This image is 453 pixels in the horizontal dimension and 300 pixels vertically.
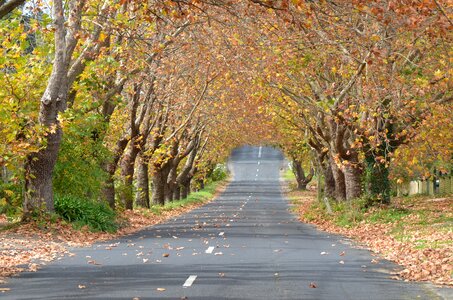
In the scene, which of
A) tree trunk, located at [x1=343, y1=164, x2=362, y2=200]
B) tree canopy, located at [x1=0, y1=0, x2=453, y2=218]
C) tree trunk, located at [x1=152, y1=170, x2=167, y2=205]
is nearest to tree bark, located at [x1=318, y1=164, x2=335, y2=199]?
tree canopy, located at [x1=0, y1=0, x2=453, y2=218]

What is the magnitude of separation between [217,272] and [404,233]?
11.3 metres

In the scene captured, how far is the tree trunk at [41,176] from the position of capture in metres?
24.9

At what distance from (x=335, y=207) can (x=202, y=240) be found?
15249 millimetres

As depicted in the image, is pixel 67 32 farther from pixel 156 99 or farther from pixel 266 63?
pixel 156 99

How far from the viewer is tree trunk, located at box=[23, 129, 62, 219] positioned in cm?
2486

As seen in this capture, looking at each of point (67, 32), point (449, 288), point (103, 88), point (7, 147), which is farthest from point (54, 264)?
point (103, 88)

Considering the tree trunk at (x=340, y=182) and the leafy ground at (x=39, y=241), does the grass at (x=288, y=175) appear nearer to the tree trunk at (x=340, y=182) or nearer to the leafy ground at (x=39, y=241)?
the tree trunk at (x=340, y=182)

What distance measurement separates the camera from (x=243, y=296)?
12.5 metres

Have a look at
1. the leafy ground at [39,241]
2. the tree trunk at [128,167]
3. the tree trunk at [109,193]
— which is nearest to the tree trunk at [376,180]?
the leafy ground at [39,241]

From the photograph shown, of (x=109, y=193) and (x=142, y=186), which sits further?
(x=142, y=186)

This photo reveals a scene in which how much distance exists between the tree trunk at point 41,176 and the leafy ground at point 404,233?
8.82 m

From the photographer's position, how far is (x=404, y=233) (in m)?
25.7

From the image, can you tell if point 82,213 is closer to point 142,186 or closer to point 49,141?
point 49,141

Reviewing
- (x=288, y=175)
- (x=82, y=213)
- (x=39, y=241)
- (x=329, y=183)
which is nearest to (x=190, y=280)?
(x=39, y=241)
